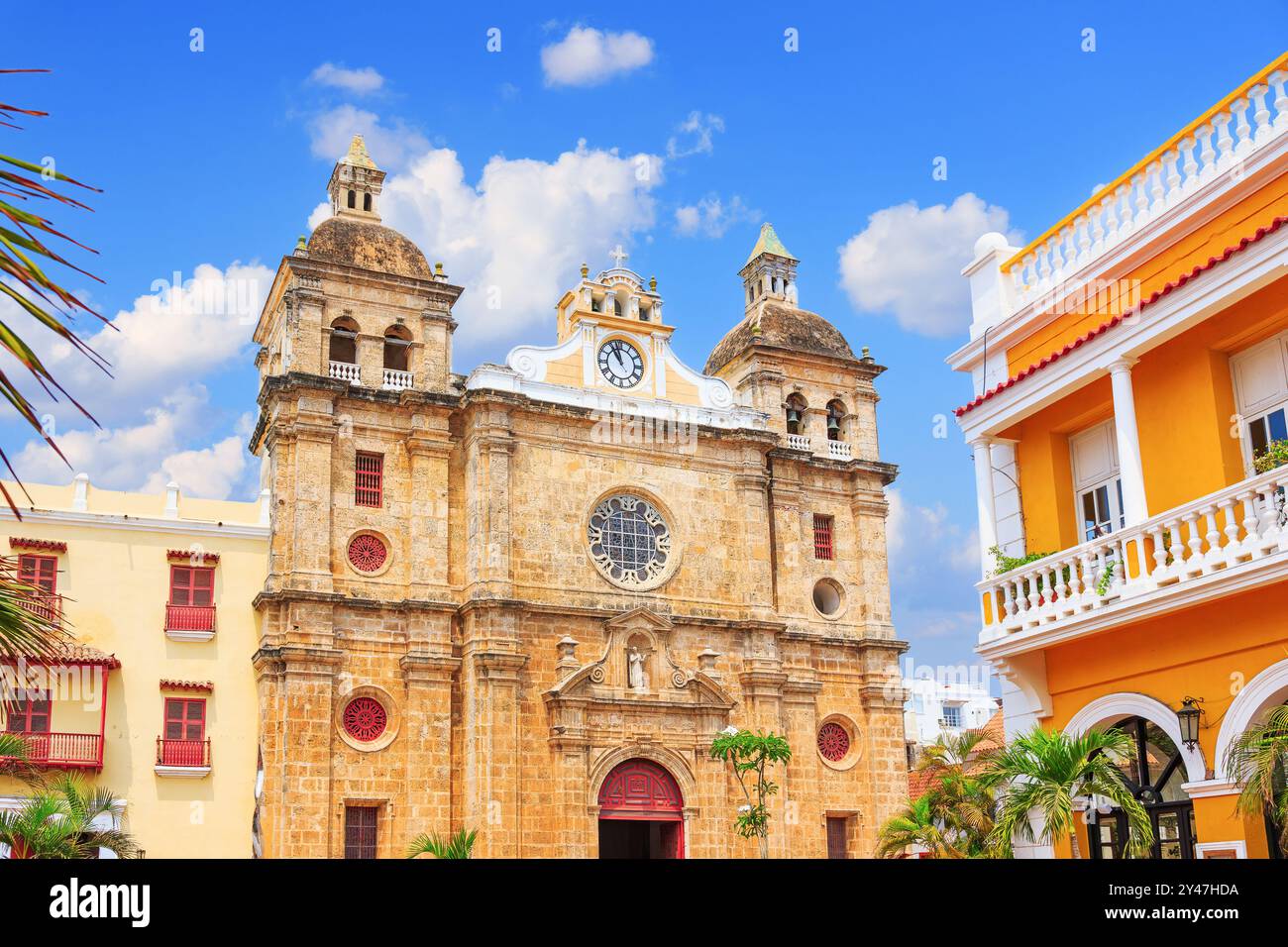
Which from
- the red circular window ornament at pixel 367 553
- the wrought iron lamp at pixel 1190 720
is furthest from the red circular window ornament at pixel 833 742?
the wrought iron lamp at pixel 1190 720

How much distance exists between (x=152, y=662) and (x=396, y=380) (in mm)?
8411

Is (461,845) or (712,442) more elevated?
(712,442)

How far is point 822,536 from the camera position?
1420 inches

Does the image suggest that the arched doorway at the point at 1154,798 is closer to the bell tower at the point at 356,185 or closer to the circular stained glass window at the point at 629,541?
the circular stained glass window at the point at 629,541

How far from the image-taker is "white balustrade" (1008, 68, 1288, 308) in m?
12.9

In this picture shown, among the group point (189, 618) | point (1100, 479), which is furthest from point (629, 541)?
point (1100, 479)

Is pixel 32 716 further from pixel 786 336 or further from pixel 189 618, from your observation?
pixel 786 336

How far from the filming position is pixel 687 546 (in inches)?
1310

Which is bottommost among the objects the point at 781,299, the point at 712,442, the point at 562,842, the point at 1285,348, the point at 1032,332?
the point at 562,842

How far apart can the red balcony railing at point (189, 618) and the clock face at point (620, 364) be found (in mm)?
10975

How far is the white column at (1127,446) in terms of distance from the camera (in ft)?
42.5

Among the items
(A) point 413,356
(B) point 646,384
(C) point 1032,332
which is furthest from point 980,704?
(C) point 1032,332

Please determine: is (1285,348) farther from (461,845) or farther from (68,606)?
(68,606)
